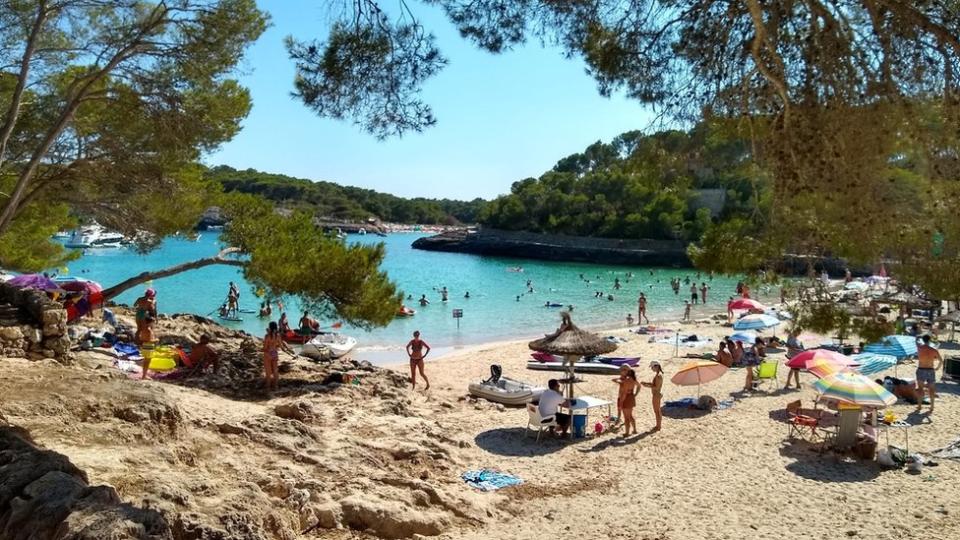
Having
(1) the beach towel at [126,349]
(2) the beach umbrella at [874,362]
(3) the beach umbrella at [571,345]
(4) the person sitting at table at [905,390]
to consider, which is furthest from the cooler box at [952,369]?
(1) the beach towel at [126,349]

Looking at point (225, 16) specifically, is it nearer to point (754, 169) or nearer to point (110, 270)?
point (754, 169)

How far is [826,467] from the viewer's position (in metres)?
8.48

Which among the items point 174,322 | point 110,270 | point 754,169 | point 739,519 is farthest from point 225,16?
point 110,270

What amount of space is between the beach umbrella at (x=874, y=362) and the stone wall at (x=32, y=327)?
13312 mm

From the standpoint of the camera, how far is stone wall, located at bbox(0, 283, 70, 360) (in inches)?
313

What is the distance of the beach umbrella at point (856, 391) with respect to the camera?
28.6 feet

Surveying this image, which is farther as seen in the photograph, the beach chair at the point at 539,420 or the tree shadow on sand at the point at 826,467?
the beach chair at the point at 539,420

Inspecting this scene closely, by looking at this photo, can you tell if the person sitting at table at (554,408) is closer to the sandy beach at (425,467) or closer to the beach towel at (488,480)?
the sandy beach at (425,467)

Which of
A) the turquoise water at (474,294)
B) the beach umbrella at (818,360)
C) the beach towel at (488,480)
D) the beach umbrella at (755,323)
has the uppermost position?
the beach umbrella at (818,360)

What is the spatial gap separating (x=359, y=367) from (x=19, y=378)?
7.61 metres

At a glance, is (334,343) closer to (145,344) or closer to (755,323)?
(145,344)

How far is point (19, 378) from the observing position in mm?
6434

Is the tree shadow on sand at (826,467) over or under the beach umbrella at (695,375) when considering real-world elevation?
under

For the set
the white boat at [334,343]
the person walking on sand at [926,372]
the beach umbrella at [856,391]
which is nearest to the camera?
the beach umbrella at [856,391]
